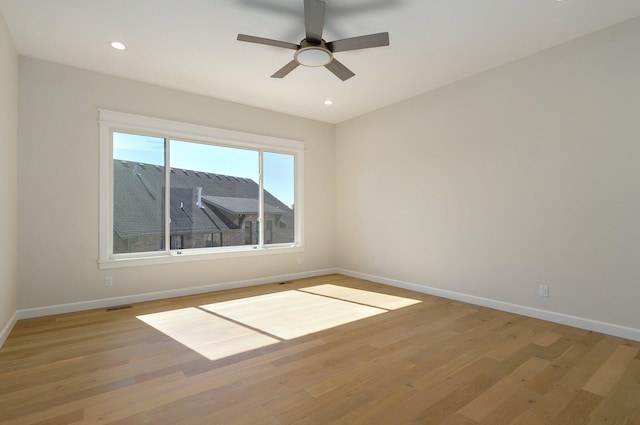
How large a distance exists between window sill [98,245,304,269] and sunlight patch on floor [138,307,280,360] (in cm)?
84

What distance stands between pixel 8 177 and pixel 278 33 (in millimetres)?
2970

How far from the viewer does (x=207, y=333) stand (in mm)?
3043

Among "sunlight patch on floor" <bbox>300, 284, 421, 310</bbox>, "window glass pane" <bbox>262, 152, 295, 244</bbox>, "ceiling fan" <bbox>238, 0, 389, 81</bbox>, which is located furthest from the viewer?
"window glass pane" <bbox>262, 152, 295, 244</bbox>

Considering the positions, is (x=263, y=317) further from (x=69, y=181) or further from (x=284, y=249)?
(x=69, y=181)

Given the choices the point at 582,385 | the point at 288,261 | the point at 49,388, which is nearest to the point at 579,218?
the point at 582,385

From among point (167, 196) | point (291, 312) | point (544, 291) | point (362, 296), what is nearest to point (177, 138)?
point (167, 196)

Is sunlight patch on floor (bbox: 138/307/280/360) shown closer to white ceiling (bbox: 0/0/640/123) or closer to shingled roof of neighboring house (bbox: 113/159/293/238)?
shingled roof of neighboring house (bbox: 113/159/293/238)

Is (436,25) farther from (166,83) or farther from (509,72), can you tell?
(166,83)

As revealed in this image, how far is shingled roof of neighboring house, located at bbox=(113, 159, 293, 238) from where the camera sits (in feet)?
13.5

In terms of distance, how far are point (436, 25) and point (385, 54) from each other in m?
0.63

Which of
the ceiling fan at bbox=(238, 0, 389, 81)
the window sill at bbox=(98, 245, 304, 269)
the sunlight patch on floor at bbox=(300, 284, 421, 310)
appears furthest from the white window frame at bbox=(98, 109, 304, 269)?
the ceiling fan at bbox=(238, 0, 389, 81)

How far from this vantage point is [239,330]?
3.12 meters

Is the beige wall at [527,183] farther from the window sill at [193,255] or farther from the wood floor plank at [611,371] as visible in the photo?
the window sill at [193,255]

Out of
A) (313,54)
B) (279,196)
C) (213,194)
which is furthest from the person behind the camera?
(279,196)
